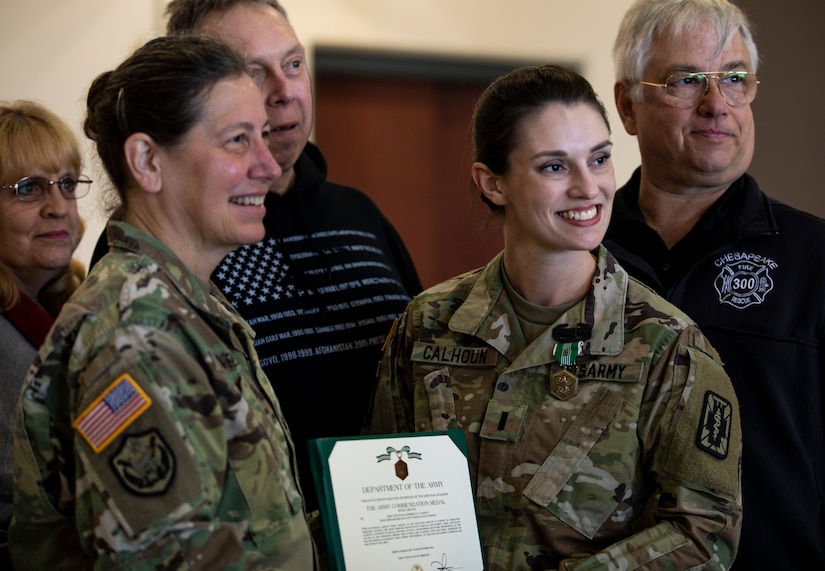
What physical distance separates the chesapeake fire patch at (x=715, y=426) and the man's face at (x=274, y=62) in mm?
1185

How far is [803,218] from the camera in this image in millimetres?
2348

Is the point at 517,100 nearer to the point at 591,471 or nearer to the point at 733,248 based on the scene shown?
the point at 733,248

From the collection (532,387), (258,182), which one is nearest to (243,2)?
(258,182)

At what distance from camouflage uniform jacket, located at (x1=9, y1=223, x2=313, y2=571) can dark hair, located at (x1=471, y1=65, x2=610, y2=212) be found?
0.74 meters

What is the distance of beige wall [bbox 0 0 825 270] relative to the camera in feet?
12.8

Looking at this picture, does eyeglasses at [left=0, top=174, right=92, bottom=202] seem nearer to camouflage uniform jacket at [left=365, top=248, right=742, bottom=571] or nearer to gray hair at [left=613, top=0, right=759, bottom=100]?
camouflage uniform jacket at [left=365, top=248, right=742, bottom=571]

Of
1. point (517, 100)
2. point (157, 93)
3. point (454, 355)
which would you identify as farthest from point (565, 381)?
point (157, 93)

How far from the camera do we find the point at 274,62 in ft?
7.83

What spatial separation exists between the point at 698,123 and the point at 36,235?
1772mm

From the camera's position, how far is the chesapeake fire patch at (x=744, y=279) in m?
2.28

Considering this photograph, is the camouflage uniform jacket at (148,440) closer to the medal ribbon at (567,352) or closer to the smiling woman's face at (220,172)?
the smiling woman's face at (220,172)

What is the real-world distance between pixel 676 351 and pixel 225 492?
0.91 metres

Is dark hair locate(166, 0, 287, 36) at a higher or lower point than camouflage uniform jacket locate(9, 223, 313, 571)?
higher

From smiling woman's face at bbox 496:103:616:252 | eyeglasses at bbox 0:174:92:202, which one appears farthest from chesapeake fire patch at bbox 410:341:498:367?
eyeglasses at bbox 0:174:92:202
